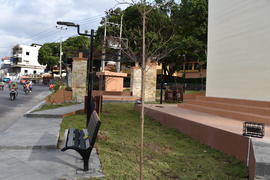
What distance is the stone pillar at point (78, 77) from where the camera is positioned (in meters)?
14.4

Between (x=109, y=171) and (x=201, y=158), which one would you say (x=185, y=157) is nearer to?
(x=201, y=158)

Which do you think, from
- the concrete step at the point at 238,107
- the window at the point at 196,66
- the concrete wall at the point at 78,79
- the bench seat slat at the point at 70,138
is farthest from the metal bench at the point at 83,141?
the window at the point at 196,66

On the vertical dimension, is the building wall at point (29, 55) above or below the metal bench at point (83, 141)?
above

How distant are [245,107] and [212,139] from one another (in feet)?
8.40

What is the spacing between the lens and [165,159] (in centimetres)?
462

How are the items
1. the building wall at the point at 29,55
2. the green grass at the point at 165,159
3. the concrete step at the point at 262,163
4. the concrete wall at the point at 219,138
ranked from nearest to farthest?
1. the concrete step at the point at 262,163
2. the green grass at the point at 165,159
3. the concrete wall at the point at 219,138
4. the building wall at the point at 29,55

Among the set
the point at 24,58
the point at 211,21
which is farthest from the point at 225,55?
the point at 24,58

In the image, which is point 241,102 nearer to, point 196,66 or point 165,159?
point 165,159

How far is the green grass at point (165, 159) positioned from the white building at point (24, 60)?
79084 millimetres

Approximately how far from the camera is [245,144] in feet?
14.4

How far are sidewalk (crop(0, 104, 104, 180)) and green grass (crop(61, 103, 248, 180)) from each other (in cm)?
36

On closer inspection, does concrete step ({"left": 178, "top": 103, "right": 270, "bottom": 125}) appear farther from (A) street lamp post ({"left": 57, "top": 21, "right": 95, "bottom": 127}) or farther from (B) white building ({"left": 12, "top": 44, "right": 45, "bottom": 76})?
(B) white building ({"left": 12, "top": 44, "right": 45, "bottom": 76})

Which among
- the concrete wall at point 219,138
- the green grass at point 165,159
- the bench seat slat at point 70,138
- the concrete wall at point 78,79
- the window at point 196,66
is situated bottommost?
the green grass at point 165,159

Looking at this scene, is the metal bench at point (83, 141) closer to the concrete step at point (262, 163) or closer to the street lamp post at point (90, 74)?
the street lamp post at point (90, 74)
